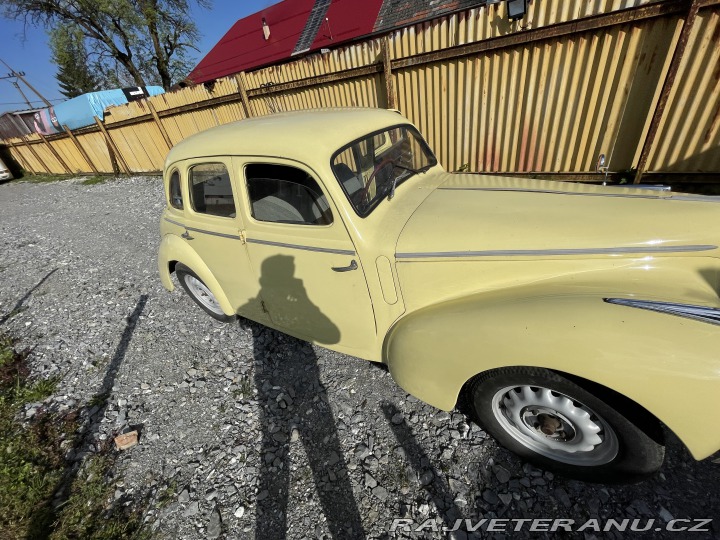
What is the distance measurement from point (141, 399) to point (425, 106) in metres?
5.61

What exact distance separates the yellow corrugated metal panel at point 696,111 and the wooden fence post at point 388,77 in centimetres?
365

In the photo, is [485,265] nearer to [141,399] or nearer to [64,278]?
[141,399]

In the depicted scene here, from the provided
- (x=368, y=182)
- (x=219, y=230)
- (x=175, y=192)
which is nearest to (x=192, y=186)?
(x=175, y=192)

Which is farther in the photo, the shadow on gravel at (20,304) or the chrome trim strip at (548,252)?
the shadow on gravel at (20,304)

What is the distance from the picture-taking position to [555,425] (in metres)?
1.82

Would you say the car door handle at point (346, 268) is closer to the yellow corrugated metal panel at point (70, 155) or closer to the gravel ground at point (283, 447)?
the gravel ground at point (283, 447)

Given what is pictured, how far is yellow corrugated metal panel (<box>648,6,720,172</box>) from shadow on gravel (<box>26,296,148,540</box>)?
21.8ft

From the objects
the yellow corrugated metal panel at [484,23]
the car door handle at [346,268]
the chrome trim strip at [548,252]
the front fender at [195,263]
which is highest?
the yellow corrugated metal panel at [484,23]

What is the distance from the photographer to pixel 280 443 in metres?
2.39

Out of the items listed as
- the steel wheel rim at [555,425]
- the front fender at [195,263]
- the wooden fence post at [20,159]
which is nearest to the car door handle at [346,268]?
the steel wheel rim at [555,425]

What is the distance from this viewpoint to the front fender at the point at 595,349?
1275mm

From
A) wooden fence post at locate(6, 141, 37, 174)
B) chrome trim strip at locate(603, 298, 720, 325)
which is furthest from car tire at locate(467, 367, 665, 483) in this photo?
wooden fence post at locate(6, 141, 37, 174)

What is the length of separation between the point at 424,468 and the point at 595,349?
1308 millimetres

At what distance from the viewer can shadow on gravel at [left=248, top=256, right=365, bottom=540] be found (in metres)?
1.97
